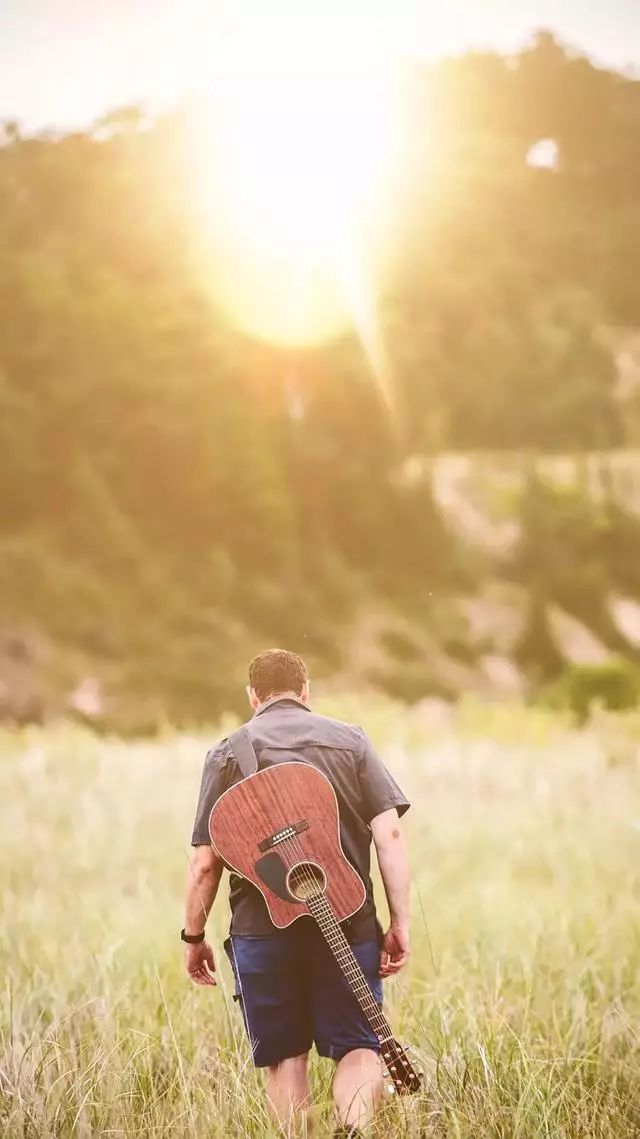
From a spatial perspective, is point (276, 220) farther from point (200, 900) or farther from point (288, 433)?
point (200, 900)

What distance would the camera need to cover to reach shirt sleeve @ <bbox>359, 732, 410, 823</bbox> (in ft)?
8.21

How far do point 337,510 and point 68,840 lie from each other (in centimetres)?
1050

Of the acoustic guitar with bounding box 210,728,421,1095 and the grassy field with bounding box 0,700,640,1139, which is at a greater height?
the acoustic guitar with bounding box 210,728,421,1095

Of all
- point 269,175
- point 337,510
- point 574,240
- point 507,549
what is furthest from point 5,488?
point 574,240

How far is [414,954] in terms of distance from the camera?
16.4ft

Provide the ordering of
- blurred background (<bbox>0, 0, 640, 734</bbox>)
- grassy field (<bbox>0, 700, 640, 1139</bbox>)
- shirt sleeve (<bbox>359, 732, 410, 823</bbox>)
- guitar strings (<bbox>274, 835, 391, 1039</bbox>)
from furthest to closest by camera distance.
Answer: blurred background (<bbox>0, 0, 640, 734</bbox>), grassy field (<bbox>0, 700, 640, 1139</bbox>), shirt sleeve (<bbox>359, 732, 410, 823</bbox>), guitar strings (<bbox>274, 835, 391, 1039</bbox>)

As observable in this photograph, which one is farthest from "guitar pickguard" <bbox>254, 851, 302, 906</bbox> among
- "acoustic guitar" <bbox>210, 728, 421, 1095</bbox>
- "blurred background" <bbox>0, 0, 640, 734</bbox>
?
"blurred background" <bbox>0, 0, 640, 734</bbox>

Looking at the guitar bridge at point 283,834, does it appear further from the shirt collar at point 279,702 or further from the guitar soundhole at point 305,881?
the shirt collar at point 279,702

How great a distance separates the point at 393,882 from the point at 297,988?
12.3 inches

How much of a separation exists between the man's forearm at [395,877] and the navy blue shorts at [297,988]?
0.11 meters

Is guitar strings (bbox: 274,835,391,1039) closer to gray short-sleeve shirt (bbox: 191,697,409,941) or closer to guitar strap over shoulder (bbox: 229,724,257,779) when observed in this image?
gray short-sleeve shirt (bbox: 191,697,409,941)

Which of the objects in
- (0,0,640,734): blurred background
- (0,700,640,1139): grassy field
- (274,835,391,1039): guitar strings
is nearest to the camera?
(274,835,391,1039): guitar strings

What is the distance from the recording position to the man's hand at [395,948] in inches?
97.5

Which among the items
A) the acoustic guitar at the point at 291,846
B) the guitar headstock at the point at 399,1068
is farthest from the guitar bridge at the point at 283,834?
the guitar headstock at the point at 399,1068
